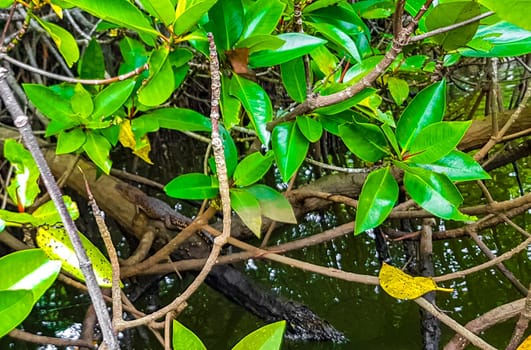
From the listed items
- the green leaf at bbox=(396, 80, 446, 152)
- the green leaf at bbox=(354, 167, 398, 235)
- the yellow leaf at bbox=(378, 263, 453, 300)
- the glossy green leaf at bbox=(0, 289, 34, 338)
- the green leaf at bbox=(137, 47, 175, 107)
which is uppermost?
the green leaf at bbox=(137, 47, 175, 107)

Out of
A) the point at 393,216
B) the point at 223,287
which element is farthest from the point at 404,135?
the point at 223,287

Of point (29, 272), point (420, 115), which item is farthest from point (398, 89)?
point (29, 272)

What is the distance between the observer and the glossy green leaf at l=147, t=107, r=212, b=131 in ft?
2.74

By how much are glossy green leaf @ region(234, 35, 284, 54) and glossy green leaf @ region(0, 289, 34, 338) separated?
15.2 inches

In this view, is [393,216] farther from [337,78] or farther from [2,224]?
[2,224]

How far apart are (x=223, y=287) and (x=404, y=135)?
0.79 meters

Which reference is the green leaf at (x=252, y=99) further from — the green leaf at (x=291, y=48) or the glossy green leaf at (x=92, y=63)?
the glossy green leaf at (x=92, y=63)

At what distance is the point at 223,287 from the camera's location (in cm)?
135

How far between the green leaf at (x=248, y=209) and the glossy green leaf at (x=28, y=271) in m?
0.32

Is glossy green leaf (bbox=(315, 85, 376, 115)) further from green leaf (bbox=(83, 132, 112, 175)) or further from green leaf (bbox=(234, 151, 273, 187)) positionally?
green leaf (bbox=(83, 132, 112, 175))

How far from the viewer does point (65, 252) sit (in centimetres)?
72

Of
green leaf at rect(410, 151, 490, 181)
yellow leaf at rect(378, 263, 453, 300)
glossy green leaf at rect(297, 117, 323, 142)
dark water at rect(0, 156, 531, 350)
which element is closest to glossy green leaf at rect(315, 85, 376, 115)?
Result: glossy green leaf at rect(297, 117, 323, 142)

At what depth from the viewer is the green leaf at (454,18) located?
1.96 feet

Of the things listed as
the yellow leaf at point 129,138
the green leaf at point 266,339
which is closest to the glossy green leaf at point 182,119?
the yellow leaf at point 129,138
